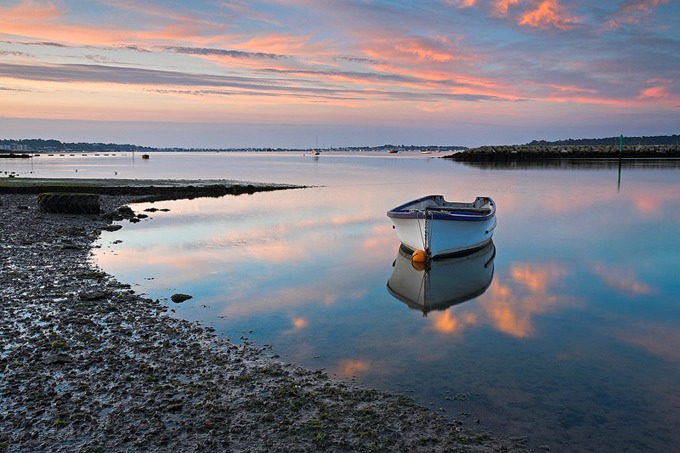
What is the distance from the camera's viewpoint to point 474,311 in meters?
13.1

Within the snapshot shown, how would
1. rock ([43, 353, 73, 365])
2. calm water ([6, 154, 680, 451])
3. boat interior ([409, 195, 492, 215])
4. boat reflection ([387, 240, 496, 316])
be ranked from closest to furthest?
calm water ([6, 154, 680, 451])
rock ([43, 353, 73, 365])
boat reflection ([387, 240, 496, 316])
boat interior ([409, 195, 492, 215])

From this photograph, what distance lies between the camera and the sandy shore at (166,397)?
6.47 meters

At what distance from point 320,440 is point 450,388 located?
2717 millimetres

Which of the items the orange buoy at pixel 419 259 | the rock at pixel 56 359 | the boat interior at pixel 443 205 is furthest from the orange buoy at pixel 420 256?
the rock at pixel 56 359

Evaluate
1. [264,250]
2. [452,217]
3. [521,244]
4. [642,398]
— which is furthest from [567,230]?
[642,398]

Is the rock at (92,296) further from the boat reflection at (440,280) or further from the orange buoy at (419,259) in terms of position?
the orange buoy at (419,259)

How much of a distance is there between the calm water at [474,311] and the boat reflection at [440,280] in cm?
10

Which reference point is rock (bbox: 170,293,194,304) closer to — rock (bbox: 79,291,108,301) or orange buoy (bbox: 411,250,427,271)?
rock (bbox: 79,291,108,301)

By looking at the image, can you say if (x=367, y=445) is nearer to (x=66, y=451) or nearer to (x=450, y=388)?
(x=450, y=388)

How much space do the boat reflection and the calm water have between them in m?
0.10

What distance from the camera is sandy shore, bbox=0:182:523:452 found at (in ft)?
21.2

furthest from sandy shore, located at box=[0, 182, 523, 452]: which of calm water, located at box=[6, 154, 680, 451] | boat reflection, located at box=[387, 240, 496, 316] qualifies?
boat reflection, located at box=[387, 240, 496, 316]

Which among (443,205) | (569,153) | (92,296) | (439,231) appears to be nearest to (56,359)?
(92,296)

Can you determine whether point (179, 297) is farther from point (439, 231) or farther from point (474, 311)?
point (439, 231)
